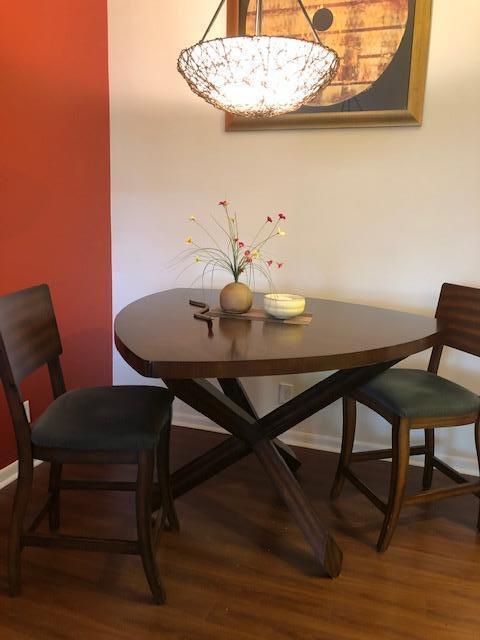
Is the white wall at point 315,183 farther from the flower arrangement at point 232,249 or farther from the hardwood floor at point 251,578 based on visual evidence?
the hardwood floor at point 251,578

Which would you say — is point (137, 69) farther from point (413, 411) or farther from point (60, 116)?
point (413, 411)

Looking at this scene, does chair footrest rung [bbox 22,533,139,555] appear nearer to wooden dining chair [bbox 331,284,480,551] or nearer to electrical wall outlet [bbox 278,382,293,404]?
wooden dining chair [bbox 331,284,480,551]

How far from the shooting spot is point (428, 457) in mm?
2227

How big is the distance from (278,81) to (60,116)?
1214 mm

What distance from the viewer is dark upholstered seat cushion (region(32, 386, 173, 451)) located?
153cm

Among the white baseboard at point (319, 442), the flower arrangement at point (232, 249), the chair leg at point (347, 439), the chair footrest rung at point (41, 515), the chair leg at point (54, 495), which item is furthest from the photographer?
the flower arrangement at point (232, 249)

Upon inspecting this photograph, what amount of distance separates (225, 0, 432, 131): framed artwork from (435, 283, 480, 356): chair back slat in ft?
2.54

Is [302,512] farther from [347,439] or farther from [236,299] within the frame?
[236,299]

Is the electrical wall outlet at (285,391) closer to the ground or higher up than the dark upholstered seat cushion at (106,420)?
closer to the ground

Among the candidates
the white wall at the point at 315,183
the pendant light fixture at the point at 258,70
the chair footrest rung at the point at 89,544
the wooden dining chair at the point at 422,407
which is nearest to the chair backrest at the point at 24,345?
the chair footrest rung at the point at 89,544

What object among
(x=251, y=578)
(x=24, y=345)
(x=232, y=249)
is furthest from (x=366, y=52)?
(x=251, y=578)

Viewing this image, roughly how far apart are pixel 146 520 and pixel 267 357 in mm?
628

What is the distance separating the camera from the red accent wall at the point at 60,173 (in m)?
2.12

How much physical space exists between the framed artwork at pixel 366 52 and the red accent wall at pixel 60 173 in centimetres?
78
